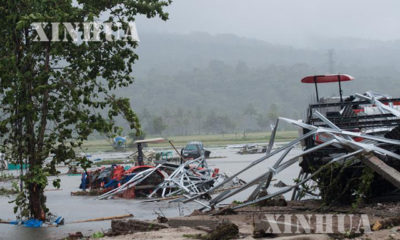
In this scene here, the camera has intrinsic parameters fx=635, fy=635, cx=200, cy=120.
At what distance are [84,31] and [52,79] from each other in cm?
164

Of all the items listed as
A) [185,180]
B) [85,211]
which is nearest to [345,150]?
[185,180]

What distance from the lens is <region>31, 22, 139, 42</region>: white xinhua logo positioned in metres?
15.9

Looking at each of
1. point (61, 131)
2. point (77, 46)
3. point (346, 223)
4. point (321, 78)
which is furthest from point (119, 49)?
point (346, 223)

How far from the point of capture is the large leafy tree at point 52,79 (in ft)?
52.7

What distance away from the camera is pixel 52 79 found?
1703cm

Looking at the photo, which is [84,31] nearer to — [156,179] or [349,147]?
[349,147]

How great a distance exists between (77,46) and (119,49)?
1131 mm

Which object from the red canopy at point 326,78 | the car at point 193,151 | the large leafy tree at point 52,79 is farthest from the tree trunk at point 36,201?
the car at point 193,151

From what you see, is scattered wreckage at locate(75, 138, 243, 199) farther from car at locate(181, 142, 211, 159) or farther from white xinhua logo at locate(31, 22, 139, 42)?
car at locate(181, 142, 211, 159)

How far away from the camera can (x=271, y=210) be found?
1362 cm

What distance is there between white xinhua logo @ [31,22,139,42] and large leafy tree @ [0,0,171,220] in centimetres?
8

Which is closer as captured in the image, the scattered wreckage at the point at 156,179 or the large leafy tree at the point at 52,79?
the large leafy tree at the point at 52,79

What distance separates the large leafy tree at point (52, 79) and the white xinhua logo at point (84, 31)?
80 mm

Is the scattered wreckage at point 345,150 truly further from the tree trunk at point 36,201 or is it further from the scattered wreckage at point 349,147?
the tree trunk at point 36,201
